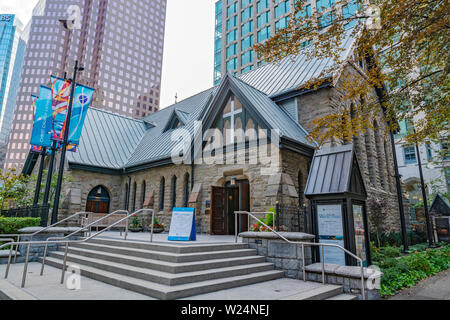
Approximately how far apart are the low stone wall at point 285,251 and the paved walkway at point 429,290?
2.17 m

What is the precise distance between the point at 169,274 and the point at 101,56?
107336 mm

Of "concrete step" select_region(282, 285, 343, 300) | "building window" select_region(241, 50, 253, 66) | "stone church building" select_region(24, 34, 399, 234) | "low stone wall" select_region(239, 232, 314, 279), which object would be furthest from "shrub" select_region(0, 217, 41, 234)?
"building window" select_region(241, 50, 253, 66)

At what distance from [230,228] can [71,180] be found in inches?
442

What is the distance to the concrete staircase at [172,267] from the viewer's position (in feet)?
19.1

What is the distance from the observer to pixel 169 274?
6.16m

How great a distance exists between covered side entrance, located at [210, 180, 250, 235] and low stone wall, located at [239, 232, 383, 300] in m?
5.60

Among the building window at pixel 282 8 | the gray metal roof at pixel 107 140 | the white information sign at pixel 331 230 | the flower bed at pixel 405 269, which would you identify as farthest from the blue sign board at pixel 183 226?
the building window at pixel 282 8

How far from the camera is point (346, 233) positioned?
734cm

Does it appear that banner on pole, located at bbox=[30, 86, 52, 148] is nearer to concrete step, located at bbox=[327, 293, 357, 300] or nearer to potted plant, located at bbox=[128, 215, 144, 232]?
potted plant, located at bbox=[128, 215, 144, 232]

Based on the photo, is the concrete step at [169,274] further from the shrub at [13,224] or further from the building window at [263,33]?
the building window at [263,33]

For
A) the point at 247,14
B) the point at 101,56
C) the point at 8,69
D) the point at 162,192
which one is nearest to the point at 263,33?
the point at 247,14

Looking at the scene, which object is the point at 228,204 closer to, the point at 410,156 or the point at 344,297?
the point at 344,297

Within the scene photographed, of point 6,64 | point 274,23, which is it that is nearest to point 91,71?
point 6,64
